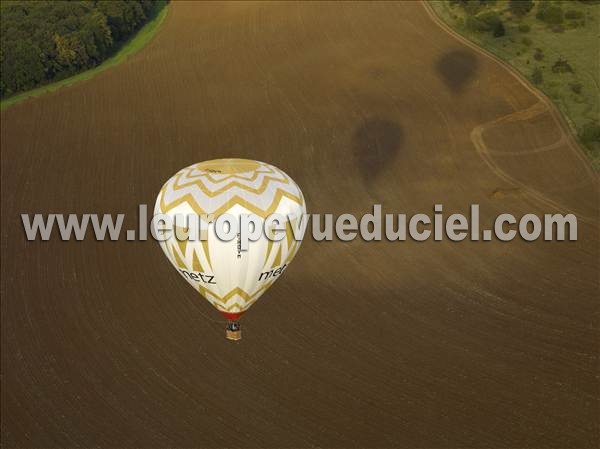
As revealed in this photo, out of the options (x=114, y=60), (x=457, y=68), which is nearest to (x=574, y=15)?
(x=457, y=68)

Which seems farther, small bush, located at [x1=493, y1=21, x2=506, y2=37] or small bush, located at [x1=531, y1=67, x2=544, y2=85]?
small bush, located at [x1=493, y1=21, x2=506, y2=37]

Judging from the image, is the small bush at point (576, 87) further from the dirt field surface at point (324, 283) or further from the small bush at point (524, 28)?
the small bush at point (524, 28)

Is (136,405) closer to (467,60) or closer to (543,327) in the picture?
(543,327)

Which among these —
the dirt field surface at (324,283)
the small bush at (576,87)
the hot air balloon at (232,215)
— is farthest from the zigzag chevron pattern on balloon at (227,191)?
the small bush at (576,87)

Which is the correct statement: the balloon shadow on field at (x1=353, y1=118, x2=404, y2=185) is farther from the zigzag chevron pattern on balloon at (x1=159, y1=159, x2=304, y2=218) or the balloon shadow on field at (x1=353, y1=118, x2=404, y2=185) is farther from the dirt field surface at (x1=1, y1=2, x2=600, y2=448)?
the zigzag chevron pattern on balloon at (x1=159, y1=159, x2=304, y2=218)

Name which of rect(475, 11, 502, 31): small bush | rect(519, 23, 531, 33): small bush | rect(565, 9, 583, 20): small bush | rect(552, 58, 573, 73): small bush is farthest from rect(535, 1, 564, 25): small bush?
rect(552, 58, 573, 73): small bush

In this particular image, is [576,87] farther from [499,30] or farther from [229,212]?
[229,212]
